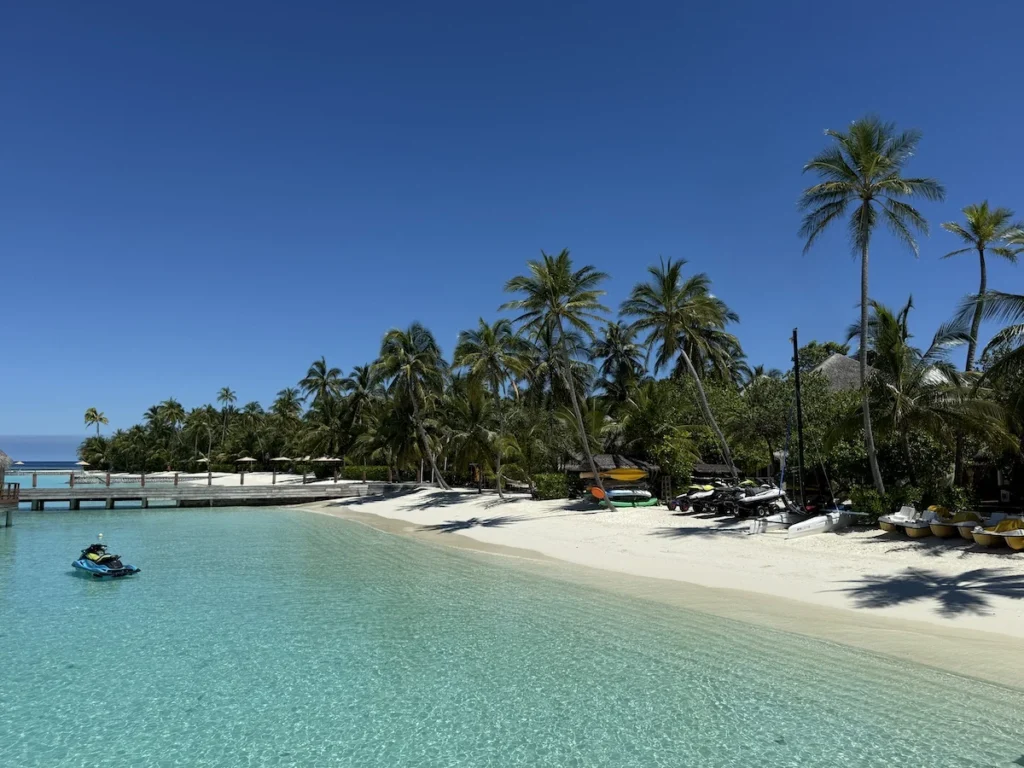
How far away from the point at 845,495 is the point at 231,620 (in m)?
20.0

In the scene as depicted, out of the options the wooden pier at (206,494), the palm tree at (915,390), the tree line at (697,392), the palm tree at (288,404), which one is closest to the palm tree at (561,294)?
the tree line at (697,392)

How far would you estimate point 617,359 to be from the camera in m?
48.2

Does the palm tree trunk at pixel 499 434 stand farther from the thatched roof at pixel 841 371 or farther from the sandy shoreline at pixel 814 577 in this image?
the thatched roof at pixel 841 371

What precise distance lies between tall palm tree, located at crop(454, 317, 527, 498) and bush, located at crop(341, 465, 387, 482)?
22.3 meters

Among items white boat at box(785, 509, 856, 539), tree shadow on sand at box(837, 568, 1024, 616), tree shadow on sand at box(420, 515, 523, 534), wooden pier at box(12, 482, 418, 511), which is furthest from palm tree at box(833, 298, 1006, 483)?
wooden pier at box(12, 482, 418, 511)

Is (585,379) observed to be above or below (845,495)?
above

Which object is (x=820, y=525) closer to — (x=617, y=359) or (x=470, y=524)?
(x=470, y=524)

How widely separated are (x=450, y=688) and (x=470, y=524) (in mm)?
19674

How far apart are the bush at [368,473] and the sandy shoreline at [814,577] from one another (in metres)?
30.5

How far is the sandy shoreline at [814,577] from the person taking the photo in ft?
34.7

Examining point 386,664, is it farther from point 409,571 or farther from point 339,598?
point 409,571

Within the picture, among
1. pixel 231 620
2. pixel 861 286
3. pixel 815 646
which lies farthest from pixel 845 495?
pixel 231 620

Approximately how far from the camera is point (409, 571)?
1848cm

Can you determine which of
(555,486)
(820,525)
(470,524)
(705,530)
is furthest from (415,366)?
(820,525)
